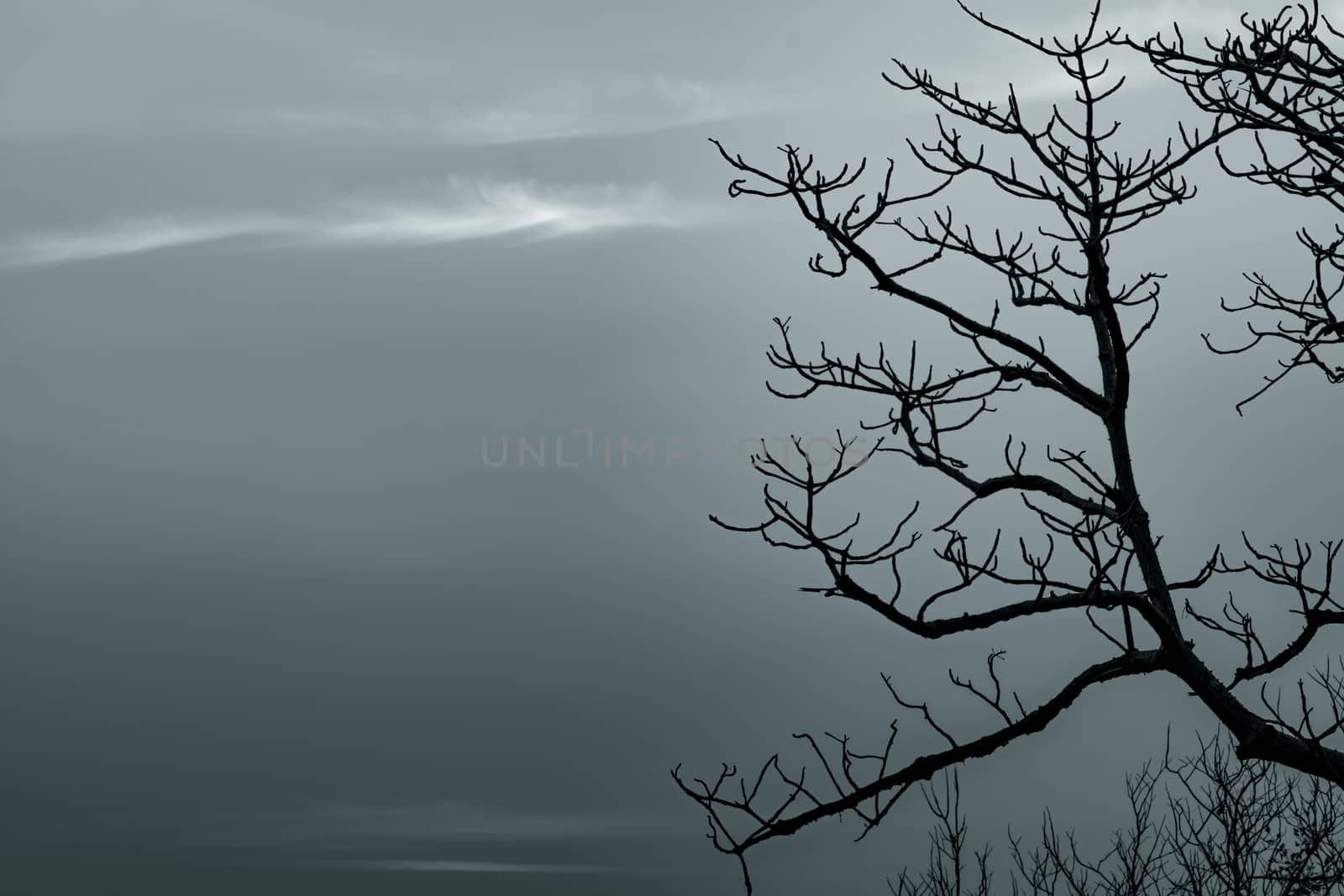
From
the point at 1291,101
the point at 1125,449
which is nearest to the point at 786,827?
the point at 1125,449

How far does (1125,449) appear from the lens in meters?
6.80

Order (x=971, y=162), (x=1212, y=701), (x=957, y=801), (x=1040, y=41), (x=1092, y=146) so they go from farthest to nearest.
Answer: (x=957, y=801) < (x=971, y=162) < (x=1040, y=41) < (x=1092, y=146) < (x=1212, y=701)

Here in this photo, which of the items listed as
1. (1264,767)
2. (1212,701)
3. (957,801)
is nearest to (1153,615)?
(1212,701)

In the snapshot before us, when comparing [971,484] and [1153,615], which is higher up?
[971,484]

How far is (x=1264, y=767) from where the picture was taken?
15508mm

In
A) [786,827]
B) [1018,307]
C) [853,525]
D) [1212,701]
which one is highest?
[1018,307]

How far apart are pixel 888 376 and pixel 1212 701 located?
7.34 ft

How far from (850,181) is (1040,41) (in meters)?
2.29

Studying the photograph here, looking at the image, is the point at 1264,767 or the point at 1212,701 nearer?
the point at 1212,701

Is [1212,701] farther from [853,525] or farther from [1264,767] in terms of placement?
[1264,767]

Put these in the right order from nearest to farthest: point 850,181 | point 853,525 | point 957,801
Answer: point 853,525
point 850,181
point 957,801

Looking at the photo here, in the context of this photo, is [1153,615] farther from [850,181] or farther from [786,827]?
[850,181]

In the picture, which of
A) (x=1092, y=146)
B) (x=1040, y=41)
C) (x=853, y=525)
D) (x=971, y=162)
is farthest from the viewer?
(x=971, y=162)

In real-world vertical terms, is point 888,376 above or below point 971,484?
above
